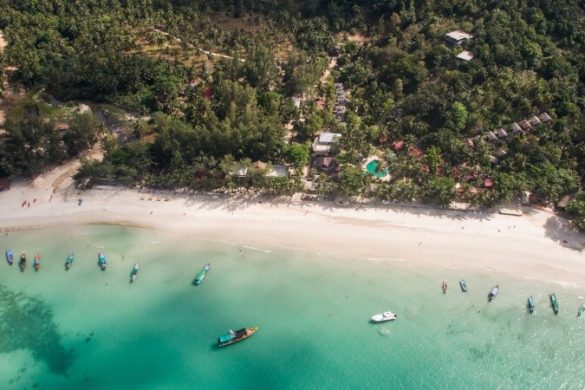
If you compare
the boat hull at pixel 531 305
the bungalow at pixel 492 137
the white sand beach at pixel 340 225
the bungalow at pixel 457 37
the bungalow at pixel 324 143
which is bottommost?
the boat hull at pixel 531 305

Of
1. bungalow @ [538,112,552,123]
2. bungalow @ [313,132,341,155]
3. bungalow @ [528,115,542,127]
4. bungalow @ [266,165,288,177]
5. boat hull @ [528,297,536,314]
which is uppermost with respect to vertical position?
bungalow @ [538,112,552,123]

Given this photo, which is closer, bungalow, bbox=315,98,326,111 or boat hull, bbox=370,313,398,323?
boat hull, bbox=370,313,398,323

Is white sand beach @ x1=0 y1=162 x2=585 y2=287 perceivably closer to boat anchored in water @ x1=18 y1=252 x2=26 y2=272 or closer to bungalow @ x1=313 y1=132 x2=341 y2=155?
boat anchored in water @ x1=18 y1=252 x2=26 y2=272

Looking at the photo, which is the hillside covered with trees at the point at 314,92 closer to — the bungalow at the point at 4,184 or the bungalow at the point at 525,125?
the bungalow at the point at 525,125

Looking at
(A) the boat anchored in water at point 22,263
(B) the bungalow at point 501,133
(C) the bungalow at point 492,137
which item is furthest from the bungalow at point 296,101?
(A) the boat anchored in water at point 22,263

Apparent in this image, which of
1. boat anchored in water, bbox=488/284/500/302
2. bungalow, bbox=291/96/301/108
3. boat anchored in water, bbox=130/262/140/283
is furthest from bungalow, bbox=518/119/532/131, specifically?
boat anchored in water, bbox=130/262/140/283

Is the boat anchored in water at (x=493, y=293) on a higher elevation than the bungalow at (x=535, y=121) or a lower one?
lower
